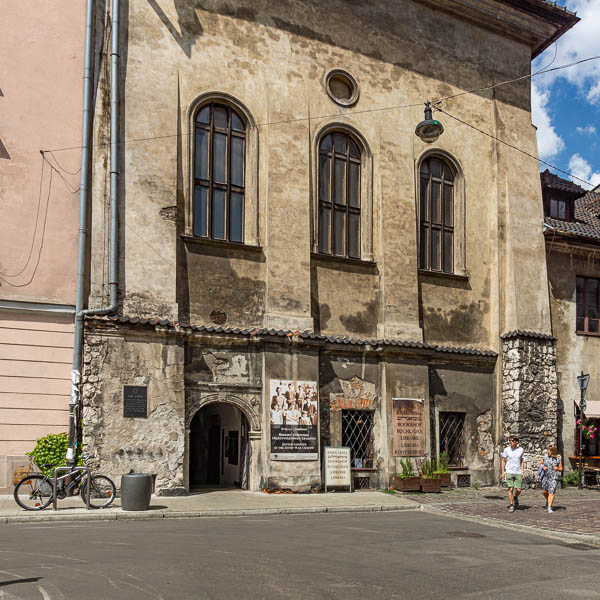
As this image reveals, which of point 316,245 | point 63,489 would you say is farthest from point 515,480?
point 63,489

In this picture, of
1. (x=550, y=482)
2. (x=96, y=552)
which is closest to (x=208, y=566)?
(x=96, y=552)

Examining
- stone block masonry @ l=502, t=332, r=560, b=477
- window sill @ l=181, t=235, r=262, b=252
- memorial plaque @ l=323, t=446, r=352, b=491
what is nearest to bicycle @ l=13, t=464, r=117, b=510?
memorial plaque @ l=323, t=446, r=352, b=491

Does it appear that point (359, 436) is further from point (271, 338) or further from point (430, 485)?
point (271, 338)

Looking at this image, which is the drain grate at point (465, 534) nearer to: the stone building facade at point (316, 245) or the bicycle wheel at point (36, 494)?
the stone building facade at point (316, 245)

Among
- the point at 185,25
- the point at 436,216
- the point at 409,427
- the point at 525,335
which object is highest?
the point at 185,25

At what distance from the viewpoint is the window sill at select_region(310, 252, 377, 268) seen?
1877 cm

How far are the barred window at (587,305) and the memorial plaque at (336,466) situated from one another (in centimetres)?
899

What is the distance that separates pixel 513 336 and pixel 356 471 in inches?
234

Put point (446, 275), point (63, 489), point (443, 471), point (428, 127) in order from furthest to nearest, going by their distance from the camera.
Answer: point (446, 275) → point (443, 471) → point (428, 127) → point (63, 489)

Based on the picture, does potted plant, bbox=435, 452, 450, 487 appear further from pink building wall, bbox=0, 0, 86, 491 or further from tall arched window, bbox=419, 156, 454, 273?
pink building wall, bbox=0, 0, 86, 491

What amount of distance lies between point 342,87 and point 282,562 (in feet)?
46.3

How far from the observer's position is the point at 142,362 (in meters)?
15.9

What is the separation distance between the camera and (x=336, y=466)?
17.9 meters

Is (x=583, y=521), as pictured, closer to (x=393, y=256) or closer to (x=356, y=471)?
(x=356, y=471)
